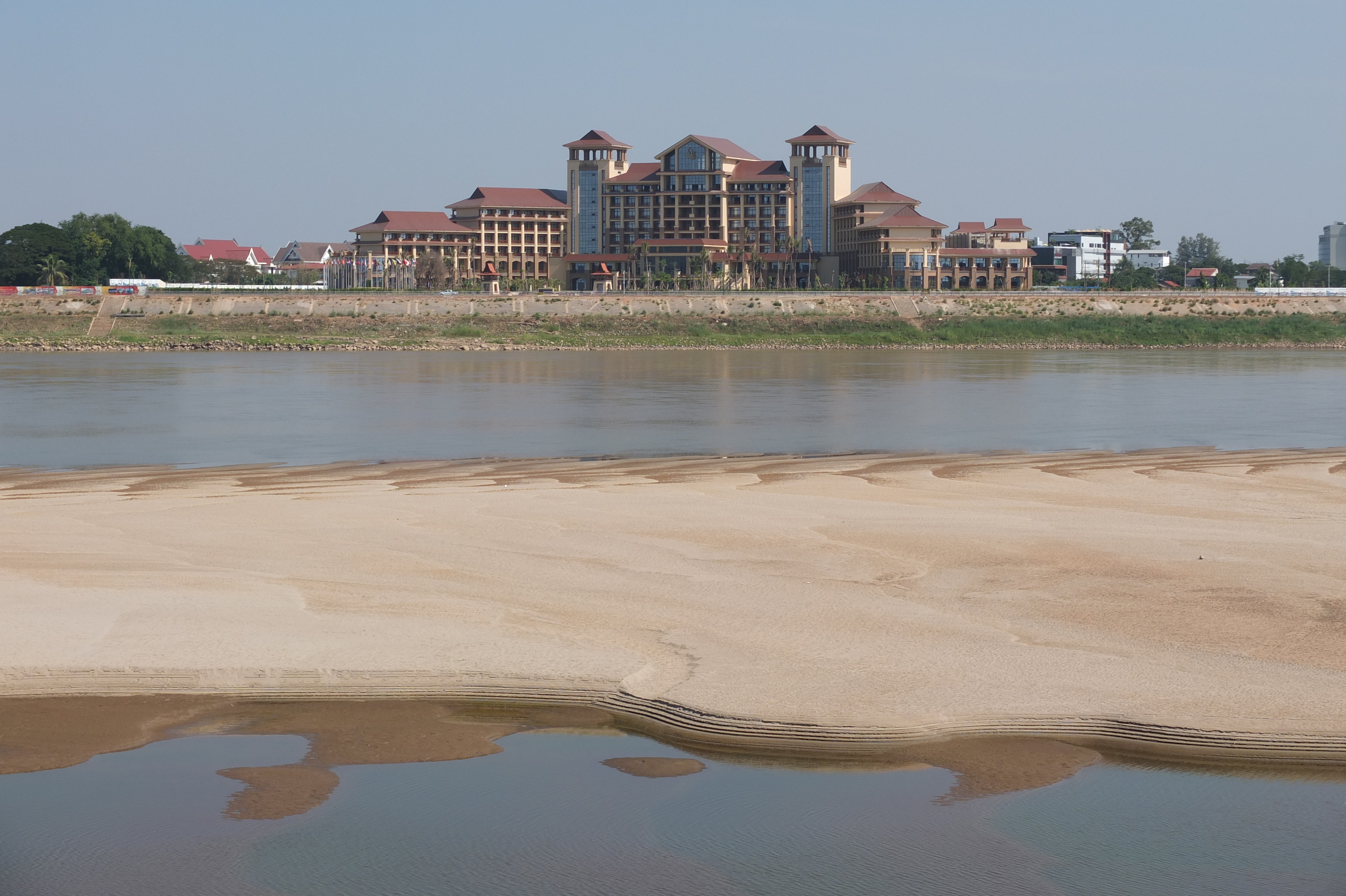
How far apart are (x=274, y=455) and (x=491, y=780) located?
2127 cm

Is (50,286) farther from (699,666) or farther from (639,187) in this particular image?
(699,666)

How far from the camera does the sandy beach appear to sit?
9516mm

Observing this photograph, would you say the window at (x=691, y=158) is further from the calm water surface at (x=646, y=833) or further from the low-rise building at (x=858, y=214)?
the calm water surface at (x=646, y=833)

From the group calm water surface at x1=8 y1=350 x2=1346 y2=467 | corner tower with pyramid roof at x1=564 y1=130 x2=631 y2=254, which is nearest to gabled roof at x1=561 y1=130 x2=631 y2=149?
corner tower with pyramid roof at x1=564 y1=130 x2=631 y2=254

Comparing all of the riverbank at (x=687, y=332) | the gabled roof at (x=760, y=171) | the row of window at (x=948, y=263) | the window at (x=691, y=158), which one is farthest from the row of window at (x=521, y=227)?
the riverbank at (x=687, y=332)

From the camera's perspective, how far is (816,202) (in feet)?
510

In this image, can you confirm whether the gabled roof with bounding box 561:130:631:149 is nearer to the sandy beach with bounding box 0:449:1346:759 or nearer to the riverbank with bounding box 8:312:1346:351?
the riverbank with bounding box 8:312:1346:351

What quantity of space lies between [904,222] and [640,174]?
3114 cm

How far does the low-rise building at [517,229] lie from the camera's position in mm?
166750

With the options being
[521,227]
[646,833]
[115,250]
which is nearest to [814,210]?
[521,227]

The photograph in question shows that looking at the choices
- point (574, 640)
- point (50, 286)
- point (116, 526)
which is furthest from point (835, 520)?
point (50, 286)

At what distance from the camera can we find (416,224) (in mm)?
166750

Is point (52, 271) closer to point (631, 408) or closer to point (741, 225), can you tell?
point (741, 225)

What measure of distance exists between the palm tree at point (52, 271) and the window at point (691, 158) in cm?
6654
